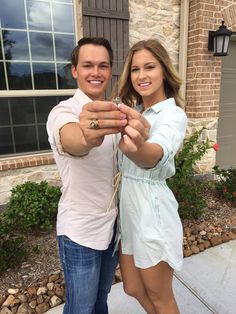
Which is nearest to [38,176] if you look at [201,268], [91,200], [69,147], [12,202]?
[12,202]

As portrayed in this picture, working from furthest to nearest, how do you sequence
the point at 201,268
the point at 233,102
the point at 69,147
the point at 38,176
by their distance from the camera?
the point at 233,102, the point at 38,176, the point at 201,268, the point at 69,147

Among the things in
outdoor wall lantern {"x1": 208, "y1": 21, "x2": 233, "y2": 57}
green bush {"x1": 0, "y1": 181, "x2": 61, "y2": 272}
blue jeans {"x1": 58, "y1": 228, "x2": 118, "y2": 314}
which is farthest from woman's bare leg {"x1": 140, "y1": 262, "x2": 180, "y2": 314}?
outdoor wall lantern {"x1": 208, "y1": 21, "x2": 233, "y2": 57}

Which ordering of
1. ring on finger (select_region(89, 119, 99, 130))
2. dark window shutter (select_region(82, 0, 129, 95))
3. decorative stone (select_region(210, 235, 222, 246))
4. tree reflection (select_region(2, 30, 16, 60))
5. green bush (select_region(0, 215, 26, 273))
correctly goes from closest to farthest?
ring on finger (select_region(89, 119, 99, 130)) → green bush (select_region(0, 215, 26, 273)) → decorative stone (select_region(210, 235, 222, 246)) → tree reflection (select_region(2, 30, 16, 60)) → dark window shutter (select_region(82, 0, 129, 95))

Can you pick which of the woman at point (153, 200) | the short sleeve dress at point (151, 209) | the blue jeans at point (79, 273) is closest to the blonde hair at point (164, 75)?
the woman at point (153, 200)

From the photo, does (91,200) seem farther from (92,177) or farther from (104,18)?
(104,18)

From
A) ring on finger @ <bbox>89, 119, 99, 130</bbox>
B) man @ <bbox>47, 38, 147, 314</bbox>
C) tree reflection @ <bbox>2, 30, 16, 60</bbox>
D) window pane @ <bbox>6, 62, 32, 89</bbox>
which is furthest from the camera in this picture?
window pane @ <bbox>6, 62, 32, 89</bbox>

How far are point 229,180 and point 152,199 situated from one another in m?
2.83

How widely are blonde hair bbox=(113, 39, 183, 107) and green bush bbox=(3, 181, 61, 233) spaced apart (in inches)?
70.6

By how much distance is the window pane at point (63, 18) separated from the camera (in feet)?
10.5

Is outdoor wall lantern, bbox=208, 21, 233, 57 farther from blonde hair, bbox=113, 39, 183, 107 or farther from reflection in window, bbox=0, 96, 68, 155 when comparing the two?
blonde hair, bbox=113, 39, 183, 107

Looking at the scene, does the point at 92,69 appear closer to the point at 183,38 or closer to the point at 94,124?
the point at 94,124

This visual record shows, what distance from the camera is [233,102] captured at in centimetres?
480

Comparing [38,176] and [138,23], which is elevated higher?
[138,23]

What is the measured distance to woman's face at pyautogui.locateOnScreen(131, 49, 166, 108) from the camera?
4.31 feet
